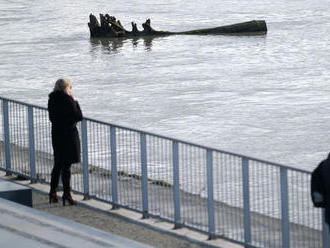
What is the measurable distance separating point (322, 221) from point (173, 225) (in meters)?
2.46

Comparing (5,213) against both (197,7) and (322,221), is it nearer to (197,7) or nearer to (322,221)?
(322,221)

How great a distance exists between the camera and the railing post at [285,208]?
35.3ft

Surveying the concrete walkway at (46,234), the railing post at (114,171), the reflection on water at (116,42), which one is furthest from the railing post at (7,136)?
the reflection on water at (116,42)

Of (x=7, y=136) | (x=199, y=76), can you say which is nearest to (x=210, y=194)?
(x=7, y=136)

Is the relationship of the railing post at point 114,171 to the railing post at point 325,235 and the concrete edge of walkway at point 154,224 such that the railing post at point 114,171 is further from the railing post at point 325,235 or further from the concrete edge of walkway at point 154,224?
the railing post at point 325,235

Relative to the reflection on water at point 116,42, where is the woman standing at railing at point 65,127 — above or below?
above

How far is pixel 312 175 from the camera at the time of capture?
9.73 meters

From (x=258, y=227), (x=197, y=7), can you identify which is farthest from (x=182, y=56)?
(x=258, y=227)

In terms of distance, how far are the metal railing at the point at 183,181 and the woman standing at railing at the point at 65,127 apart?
0.32 m

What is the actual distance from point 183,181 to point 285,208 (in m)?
2.55

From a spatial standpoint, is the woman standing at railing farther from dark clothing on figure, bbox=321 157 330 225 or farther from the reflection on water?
the reflection on water

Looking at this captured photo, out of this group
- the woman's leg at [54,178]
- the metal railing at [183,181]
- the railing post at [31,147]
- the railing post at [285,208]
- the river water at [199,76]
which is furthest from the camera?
the river water at [199,76]

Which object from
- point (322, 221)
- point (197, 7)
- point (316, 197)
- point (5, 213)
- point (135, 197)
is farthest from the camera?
point (197, 7)

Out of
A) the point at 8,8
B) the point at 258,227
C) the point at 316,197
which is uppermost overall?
the point at 316,197
